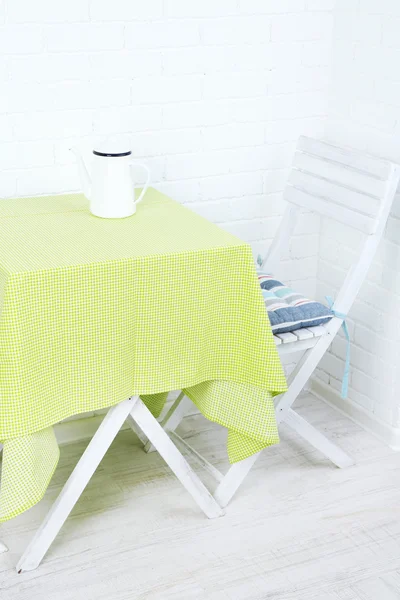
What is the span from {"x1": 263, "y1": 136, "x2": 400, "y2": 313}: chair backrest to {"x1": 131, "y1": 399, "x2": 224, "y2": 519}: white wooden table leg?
0.66m

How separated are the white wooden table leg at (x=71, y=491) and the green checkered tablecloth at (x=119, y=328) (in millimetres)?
94

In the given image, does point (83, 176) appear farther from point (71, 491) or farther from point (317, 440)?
point (317, 440)

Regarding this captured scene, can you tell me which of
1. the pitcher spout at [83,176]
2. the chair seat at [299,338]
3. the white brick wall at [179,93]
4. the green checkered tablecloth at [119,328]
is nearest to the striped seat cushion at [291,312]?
the chair seat at [299,338]

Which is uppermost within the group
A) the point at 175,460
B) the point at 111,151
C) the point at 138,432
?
the point at 111,151

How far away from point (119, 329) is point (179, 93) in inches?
37.8

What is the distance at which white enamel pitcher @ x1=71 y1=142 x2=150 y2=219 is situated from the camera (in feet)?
7.40

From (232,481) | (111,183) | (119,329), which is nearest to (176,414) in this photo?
(232,481)

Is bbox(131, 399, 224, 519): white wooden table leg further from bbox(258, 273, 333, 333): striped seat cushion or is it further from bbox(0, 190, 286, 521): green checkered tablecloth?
bbox(258, 273, 333, 333): striped seat cushion

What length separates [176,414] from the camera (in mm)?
2676

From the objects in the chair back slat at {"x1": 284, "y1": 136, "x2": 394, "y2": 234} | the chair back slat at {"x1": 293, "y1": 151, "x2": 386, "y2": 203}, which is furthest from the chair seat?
the chair back slat at {"x1": 293, "y1": 151, "x2": 386, "y2": 203}

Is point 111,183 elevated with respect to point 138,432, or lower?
elevated

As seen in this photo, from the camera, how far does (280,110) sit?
9.32 feet

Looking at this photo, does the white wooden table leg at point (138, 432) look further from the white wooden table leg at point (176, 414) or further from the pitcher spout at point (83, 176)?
the pitcher spout at point (83, 176)

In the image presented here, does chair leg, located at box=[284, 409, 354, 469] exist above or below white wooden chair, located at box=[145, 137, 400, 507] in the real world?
below
